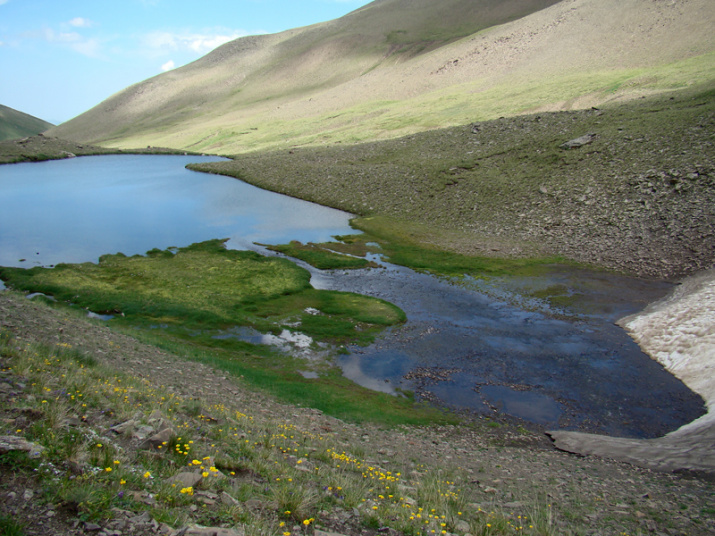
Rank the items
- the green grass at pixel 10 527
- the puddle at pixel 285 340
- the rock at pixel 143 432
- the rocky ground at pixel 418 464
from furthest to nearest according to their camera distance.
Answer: the puddle at pixel 285 340 < the rock at pixel 143 432 < the rocky ground at pixel 418 464 < the green grass at pixel 10 527

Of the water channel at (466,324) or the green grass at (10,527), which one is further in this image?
the water channel at (466,324)

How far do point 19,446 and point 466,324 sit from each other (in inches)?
982

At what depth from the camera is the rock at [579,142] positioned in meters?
53.1

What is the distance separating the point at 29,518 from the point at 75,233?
5119 cm

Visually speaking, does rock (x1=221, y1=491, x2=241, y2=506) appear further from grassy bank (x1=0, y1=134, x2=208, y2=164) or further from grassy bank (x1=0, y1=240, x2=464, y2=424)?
grassy bank (x1=0, y1=134, x2=208, y2=164)

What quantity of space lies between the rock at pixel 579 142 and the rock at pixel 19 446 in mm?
59197

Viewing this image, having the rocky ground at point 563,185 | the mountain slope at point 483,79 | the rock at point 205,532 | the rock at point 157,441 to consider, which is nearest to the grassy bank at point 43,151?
the mountain slope at point 483,79

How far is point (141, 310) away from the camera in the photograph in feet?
93.9

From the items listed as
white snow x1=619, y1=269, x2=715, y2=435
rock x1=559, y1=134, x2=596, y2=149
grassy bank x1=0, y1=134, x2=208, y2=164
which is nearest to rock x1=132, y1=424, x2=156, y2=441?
white snow x1=619, y1=269, x2=715, y2=435

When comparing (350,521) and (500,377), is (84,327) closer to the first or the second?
(350,521)

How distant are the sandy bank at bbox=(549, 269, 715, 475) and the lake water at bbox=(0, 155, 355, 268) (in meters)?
32.5

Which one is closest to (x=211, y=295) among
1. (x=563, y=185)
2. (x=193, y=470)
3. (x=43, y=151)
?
(x=193, y=470)

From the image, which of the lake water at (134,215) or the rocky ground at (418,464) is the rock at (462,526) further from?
the lake water at (134,215)

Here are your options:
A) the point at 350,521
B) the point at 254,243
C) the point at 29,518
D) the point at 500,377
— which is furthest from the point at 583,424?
the point at 254,243
